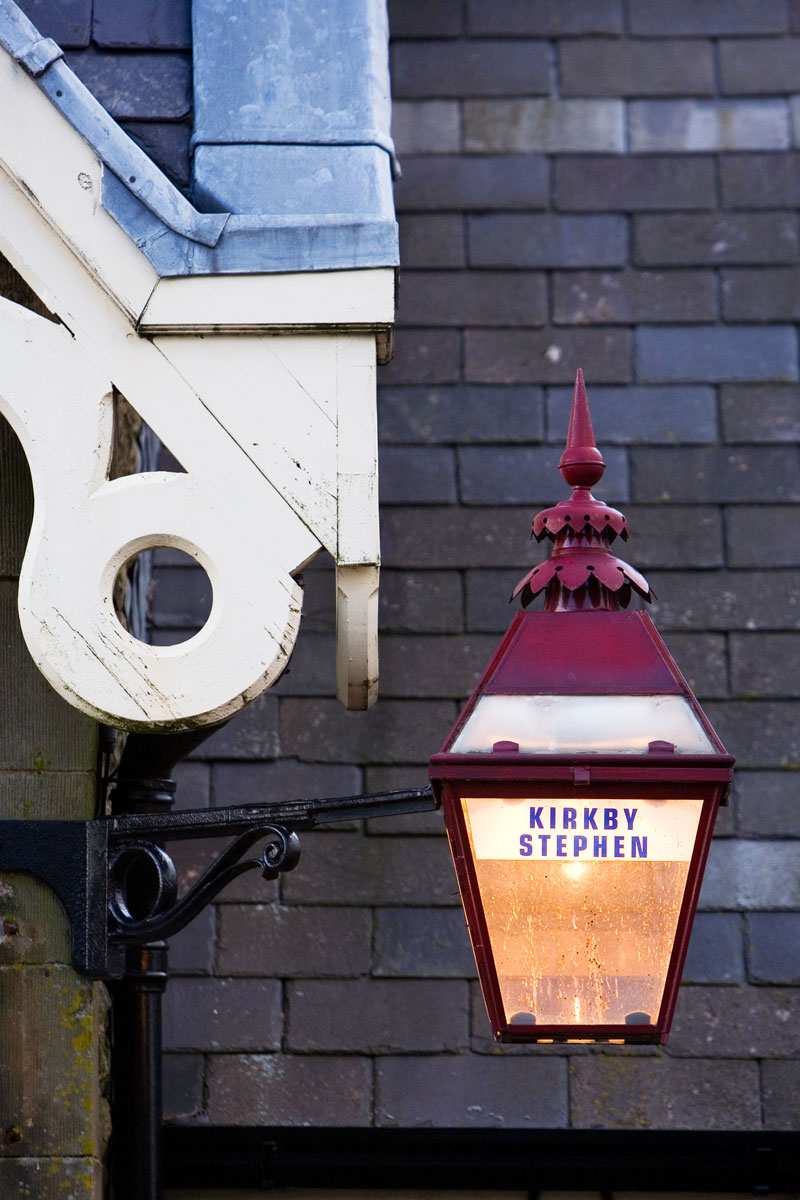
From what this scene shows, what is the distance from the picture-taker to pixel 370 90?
2.45m

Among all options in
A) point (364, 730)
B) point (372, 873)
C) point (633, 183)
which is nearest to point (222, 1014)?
point (372, 873)

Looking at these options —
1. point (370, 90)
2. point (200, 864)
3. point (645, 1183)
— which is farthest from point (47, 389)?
point (645, 1183)

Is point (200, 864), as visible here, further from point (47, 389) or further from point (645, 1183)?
point (47, 389)

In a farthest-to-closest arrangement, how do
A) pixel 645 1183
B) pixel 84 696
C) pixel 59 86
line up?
pixel 645 1183, pixel 59 86, pixel 84 696

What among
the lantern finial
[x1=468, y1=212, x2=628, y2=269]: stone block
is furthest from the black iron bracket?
[x1=468, y1=212, x2=628, y2=269]: stone block

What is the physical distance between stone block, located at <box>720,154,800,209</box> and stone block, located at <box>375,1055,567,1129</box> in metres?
2.32

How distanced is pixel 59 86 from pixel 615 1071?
2.47 meters

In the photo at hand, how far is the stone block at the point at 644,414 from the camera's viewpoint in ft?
12.9

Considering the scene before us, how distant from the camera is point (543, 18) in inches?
163

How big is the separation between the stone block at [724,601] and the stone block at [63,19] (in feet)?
6.55

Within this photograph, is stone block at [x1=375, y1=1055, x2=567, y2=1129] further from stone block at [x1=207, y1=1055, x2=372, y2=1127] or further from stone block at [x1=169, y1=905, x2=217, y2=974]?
stone block at [x1=169, y1=905, x2=217, y2=974]

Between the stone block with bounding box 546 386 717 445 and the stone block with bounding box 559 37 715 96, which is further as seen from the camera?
the stone block with bounding box 559 37 715 96

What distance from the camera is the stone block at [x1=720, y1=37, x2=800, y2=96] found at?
13.5 feet

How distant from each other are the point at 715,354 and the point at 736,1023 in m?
1.73
